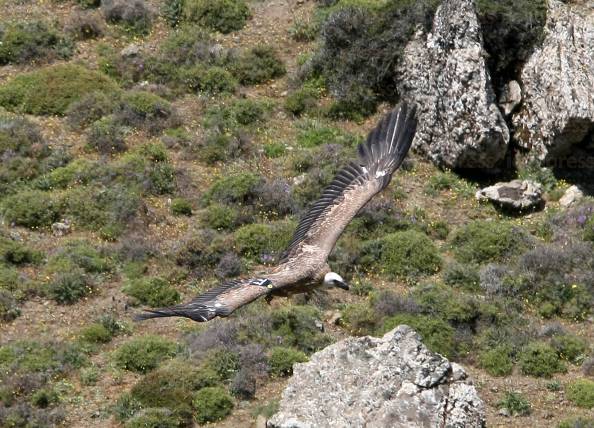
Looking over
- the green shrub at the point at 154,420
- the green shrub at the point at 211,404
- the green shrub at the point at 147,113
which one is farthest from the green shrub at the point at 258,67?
the green shrub at the point at 154,420

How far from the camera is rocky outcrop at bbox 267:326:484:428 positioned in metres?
15.4

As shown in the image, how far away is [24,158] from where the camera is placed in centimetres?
2628

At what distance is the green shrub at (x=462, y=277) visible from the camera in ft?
73.7

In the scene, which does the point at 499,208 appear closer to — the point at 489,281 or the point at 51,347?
the point at 489,281

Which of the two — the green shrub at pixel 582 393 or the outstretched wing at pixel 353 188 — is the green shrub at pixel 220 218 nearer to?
the outstretched wing at pixel 353 188

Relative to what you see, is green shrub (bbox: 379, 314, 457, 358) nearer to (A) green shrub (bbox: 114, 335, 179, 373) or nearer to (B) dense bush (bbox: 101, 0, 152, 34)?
(A) green shrub (bbox: 114, 335, 179, 373)

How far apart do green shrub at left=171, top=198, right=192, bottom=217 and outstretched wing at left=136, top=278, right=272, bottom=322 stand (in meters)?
9.96

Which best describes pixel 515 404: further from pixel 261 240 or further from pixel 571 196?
pixel 571 196

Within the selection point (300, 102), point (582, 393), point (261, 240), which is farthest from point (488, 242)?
point (300, 102)

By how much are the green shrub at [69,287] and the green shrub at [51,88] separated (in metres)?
6.70

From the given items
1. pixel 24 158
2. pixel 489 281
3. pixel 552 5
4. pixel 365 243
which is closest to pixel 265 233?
pixel 365 243

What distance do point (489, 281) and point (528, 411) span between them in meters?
3.72

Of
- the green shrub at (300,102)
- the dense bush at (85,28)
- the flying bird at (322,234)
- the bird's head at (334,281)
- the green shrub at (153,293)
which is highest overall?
the flying bird at (322,234)

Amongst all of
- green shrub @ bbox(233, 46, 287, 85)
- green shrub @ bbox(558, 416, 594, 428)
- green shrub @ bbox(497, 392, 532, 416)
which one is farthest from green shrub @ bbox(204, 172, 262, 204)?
green shrub @ bbox(558, 416, 594, 428)
